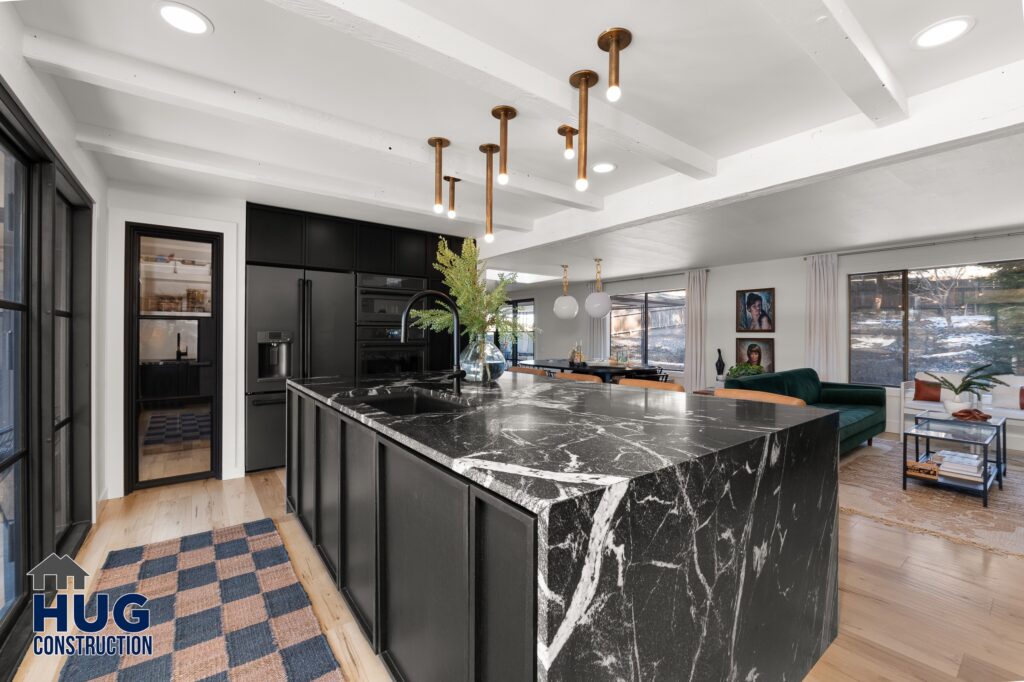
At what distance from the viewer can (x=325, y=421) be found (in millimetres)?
2051

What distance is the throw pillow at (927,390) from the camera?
4.79 m

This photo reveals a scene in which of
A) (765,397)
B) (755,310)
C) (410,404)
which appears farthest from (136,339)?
(755,310)

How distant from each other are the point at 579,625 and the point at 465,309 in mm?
1669

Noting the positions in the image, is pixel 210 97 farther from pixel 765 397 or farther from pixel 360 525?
pixel 765 397

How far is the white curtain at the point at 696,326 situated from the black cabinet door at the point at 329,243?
5554mm

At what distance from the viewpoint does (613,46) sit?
5.66 ft

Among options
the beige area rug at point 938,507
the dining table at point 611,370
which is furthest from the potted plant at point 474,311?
the dining table at point 611,370

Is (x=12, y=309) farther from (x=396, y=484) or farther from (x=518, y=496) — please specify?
(x=518, y=496)

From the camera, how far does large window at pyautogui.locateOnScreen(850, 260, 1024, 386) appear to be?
16.1 feet

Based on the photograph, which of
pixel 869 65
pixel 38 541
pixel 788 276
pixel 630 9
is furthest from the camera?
pixel 788 276

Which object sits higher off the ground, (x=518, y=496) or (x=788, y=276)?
(x=788, y=276)

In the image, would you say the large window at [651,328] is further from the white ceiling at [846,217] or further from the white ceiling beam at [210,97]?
the white ceiling beam at [210,97]

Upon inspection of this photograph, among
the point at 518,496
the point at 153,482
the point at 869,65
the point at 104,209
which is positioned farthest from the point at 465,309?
the point at 153,482

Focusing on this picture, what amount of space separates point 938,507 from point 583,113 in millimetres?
3653
